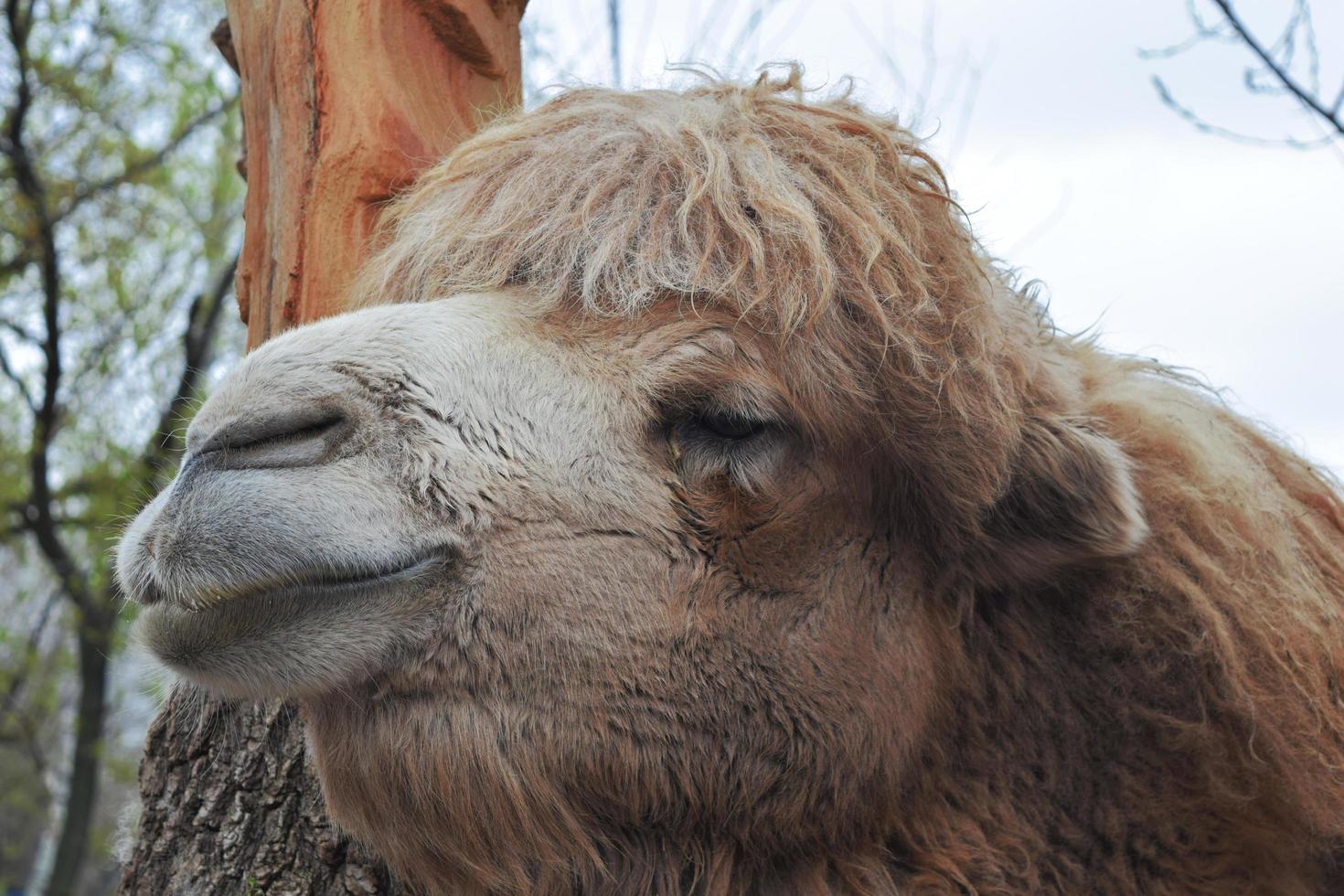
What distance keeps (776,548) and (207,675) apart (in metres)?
1.07

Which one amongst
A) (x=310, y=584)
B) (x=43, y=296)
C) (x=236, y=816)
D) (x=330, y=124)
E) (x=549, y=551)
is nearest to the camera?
(x=310, y=584)

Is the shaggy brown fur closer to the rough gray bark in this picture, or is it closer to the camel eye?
the camel eye

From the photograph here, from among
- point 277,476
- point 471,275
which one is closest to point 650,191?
point 471,275

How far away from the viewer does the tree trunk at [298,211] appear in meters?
2.58

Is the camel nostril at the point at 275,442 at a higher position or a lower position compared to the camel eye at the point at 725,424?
lower

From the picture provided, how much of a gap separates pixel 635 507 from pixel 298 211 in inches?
53.8

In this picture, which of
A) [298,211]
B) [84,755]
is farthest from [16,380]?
[298,211]

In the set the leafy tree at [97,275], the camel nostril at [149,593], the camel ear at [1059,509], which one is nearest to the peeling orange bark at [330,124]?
the camel nostril at [149,593]

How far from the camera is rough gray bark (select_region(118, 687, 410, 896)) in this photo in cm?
253

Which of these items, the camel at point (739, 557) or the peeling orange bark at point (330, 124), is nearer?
the camel at point (739, 557)

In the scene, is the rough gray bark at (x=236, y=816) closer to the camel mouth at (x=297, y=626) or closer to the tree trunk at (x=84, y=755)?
the camel mouth at (x=297, y=626)

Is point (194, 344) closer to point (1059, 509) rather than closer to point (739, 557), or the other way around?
point (739, 557)

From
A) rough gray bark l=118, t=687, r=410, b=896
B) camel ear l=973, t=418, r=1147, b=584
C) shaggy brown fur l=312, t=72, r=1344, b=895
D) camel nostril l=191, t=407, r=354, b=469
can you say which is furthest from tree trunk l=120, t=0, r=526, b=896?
camel ear l=973, t=418, r=1147, b=584

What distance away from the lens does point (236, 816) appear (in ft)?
8.59
